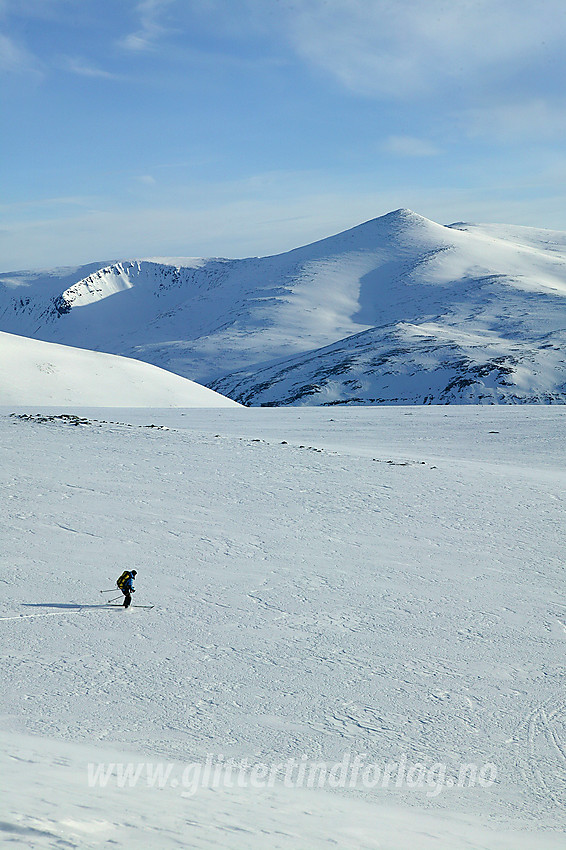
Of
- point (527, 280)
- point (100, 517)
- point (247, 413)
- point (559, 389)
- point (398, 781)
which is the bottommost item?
point (398, 781)

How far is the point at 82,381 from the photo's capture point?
45.4 metres

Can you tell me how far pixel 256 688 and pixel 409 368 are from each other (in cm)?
11277

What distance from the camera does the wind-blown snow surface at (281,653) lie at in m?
5.09

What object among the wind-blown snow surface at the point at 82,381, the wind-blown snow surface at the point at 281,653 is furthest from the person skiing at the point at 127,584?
the wind-blown snow surface at the point at 82,381

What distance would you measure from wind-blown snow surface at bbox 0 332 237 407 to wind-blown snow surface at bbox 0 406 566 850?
25226 millimetres

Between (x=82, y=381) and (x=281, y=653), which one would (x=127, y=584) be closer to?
(x=281, y=653)

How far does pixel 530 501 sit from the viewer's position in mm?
16234

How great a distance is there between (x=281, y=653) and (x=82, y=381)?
39960 mm

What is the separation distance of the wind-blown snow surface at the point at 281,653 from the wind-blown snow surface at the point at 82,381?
25.2 m

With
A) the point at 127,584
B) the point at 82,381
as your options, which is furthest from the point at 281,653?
the point at 82,381

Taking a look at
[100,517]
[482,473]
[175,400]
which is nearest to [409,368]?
[175,400]

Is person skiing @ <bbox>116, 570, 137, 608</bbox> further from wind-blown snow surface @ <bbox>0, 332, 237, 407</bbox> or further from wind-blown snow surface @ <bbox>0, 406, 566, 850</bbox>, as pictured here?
wind-blown snow surface @ <bbox>0, 332, 237, 407</bbox>

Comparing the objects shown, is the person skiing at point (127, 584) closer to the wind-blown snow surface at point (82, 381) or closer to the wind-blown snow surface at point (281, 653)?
the wind-blown snow surface at point (281, 653)

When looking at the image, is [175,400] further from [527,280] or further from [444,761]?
[527,280]
